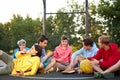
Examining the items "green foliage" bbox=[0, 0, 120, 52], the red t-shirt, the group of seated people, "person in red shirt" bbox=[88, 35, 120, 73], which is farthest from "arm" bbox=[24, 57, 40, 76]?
"green foliage" bbox=[0, 0, 120, 52]

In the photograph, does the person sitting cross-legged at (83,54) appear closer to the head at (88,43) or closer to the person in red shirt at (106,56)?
the head at (88,43)

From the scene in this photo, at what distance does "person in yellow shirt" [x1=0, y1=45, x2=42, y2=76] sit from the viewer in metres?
5.27

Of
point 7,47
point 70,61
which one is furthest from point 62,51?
point 7,47

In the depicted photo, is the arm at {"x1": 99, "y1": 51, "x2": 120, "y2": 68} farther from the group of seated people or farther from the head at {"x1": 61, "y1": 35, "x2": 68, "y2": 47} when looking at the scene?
the head at {"x1": 61, "y1": 35, "x2": 68, "y2": 47}

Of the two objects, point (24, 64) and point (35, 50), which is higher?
point (35, 50)

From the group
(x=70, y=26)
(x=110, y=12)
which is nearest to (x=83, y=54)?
(x=70, y=26)

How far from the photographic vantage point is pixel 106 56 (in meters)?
5.29

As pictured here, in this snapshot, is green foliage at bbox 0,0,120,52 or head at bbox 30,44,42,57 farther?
green foliage at bbox 0,0,120,52

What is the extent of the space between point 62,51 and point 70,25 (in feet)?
25.0

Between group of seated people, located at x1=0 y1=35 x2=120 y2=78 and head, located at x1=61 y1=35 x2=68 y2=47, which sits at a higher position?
head, located at x1=61 y1=35 x2=68 y2=47

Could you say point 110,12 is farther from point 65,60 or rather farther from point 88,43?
point 88,43

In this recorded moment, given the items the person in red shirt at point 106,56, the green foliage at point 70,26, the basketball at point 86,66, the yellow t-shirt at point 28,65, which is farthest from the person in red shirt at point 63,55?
the green foliage at point 70,26

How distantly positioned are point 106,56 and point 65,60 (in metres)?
1.21

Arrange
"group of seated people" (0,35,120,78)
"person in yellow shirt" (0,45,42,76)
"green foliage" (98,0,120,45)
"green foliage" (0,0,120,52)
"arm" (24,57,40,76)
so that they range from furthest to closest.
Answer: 1. "green foliage" (98,0,120,45)
2. "green foliage" (0,0,120,52)
3. "arm" (24,57,40,76)
4. "person in yellow shirt" (0,45,42,76)
5. "group of seated people" (0,35,120,78)
